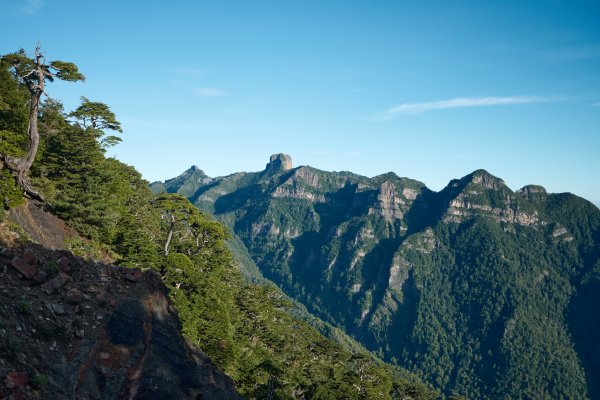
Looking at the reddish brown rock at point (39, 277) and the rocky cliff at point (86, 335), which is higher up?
the reddish brown rock at point (39, 277)

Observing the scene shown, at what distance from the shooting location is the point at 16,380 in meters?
14.0

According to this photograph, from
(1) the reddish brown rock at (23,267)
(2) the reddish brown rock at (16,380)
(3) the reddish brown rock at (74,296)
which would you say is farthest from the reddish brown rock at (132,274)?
(2) the reddish brown rock at (16,380)

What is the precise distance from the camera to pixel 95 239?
33688 millimetres

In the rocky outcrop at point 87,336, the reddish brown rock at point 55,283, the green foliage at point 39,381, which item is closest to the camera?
the green foliage at point 39,381

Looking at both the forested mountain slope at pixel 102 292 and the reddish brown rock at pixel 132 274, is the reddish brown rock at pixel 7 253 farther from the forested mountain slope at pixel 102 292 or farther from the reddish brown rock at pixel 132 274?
the reddish brown rock at pixel 132 274

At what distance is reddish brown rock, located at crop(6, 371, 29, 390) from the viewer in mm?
13750

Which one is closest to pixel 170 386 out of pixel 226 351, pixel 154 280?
pixel 154 280

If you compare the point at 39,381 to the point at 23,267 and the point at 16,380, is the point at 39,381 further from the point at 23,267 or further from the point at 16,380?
the point at 23,267

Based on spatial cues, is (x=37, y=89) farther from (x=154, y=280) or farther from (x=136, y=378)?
(x=136, y=378)

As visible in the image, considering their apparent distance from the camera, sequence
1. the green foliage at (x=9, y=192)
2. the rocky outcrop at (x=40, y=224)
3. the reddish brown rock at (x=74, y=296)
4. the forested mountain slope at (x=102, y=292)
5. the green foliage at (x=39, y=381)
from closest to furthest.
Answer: the green foliage at (x=39, y=381) → the forested mountain slope at (x=102, y=292) → the reddish brown rock at (x=74, y=296) → the green foliage at (x=9, y=192) → the rocky outcrop at (x=40, y=224)

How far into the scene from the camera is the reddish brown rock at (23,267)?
57.9 feet

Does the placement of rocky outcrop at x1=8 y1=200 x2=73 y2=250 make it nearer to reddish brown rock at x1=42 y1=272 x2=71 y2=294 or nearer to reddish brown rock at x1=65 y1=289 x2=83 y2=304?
reddish brown rock at x1=42 y1=272 x2=71 y2=294

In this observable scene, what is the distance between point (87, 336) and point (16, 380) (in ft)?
14.7

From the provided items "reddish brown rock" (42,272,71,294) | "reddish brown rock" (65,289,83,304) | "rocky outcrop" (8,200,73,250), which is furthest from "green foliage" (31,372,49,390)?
"rocky outcrop" (8,200,73,250)
